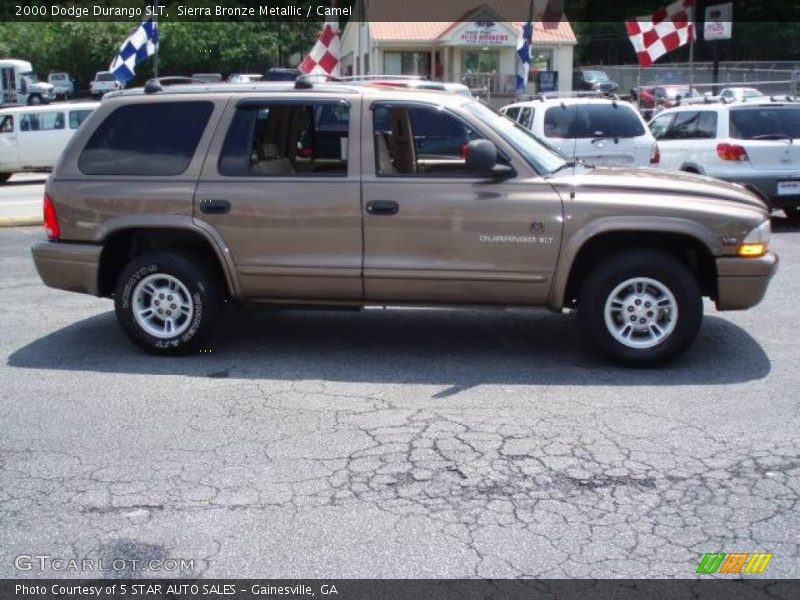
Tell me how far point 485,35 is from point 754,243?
111 feet

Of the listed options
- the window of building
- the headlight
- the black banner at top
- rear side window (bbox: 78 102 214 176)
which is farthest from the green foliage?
the headlight

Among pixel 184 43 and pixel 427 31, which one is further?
pixel 184 43

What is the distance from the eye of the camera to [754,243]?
6.34 m

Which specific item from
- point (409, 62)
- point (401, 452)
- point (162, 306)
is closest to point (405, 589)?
point (401, 452)

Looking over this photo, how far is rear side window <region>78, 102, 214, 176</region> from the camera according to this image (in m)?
6.86

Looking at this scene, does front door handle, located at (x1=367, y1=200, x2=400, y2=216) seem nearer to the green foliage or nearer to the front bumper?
the front bumper

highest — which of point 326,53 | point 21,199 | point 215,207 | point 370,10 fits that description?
point 370,10

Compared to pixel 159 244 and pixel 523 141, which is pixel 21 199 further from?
pixel 523 141

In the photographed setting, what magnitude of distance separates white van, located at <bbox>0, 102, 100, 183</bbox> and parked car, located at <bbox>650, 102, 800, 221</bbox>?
14516 millimetres

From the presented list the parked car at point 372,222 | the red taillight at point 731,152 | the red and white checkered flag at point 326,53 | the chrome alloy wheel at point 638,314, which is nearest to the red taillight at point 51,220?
the parked car at point 372,222

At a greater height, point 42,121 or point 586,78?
point 586,78

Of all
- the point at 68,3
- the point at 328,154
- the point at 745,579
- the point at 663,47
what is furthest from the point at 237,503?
the point at 68,3

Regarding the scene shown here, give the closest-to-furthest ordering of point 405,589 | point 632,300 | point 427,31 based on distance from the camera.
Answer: point 405,589 < point 632,300 < point 427,31

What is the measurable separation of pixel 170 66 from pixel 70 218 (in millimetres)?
48569
